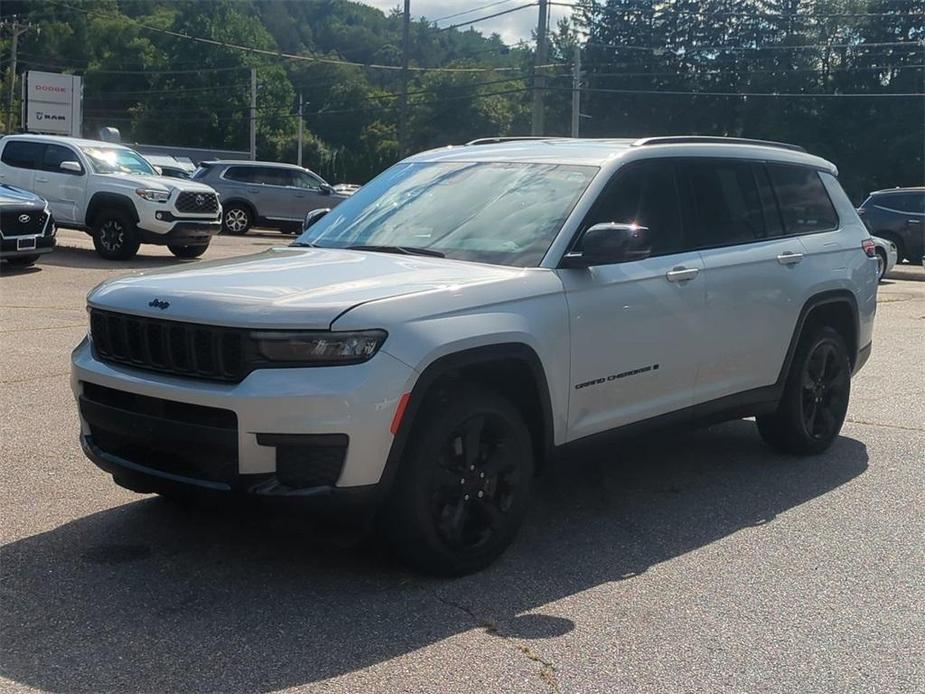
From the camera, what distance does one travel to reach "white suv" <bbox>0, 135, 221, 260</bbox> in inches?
689

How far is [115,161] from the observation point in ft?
60.4

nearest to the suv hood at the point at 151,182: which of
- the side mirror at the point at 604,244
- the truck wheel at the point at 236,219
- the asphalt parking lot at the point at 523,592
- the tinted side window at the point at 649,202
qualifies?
the truck wheel at the point at 236,219

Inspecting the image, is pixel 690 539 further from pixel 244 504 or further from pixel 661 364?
pixel 244 504

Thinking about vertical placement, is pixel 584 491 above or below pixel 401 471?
below

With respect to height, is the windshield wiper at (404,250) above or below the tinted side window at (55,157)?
below

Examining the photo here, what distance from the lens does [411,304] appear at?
440 centimetres

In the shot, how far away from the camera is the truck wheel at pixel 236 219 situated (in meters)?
26.3

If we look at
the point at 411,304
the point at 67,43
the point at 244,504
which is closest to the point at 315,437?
the point at 244,504

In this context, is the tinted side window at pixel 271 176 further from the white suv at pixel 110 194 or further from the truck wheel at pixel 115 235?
the truck wheel at pixel 115 235

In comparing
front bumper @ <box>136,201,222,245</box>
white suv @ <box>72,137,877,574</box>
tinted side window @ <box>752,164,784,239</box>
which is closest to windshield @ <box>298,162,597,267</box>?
white suv @ <box>72,137,877,574</box>

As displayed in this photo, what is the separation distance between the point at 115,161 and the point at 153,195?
4.81ft

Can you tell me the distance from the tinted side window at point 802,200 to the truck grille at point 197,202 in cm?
A: 1248

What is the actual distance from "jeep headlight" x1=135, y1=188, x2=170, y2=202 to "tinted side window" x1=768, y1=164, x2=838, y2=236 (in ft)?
41.1

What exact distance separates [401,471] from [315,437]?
429mm
